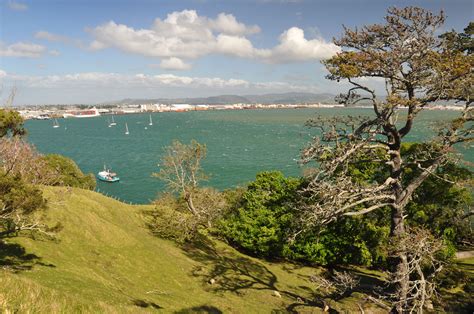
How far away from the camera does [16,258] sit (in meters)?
21.9

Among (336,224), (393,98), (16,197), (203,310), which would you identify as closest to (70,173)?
(336,224)

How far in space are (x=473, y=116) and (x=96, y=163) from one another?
5309 inches

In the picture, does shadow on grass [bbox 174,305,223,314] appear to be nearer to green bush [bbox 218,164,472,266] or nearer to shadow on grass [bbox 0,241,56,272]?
shadow on grass [bbox 0,241,56,272]

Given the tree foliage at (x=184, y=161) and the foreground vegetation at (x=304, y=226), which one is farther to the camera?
the tree foliage at (x=184, y=161)

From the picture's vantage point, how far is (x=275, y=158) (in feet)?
421

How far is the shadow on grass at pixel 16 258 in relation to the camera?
20.6m

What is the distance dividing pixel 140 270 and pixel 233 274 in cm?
966

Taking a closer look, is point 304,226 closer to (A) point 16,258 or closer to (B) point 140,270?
(B) point 140,270

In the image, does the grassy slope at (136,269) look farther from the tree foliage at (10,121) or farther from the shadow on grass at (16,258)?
the tree foliage at (10,121)

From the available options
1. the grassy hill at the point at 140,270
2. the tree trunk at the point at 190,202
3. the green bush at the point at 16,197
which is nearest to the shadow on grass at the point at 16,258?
the grassy hill at the point at 140,270

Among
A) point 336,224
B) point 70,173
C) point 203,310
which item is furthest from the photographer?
point 70,173

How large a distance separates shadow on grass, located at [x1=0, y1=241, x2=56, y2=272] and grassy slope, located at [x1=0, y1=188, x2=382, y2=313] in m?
0.06

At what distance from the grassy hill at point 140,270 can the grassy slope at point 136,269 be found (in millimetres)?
70

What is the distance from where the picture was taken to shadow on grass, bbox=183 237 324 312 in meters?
29.2
